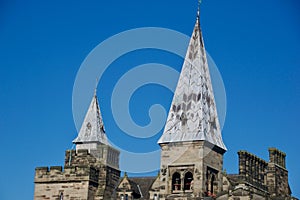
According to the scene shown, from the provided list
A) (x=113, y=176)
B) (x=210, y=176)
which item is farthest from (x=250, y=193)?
(x=113, y=176)

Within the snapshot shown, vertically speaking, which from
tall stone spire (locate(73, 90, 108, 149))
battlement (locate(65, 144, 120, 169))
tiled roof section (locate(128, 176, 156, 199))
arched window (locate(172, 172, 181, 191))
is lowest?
arched window (locate(172, 172, 181, 191))

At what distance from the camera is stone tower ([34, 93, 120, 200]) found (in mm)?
53906

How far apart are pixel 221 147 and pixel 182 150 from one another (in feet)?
10.2

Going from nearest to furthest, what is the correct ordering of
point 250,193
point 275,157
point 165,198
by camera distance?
point 250,193 → point 165,198 → point 275,157

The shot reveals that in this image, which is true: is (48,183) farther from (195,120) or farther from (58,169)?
(195,120)

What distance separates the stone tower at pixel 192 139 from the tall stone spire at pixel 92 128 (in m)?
8.11

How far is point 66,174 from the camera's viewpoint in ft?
178

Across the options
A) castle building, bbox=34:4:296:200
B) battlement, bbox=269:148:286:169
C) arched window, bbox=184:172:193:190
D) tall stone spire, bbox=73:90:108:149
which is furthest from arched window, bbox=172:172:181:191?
tall stone spire, bbox=73:90:108:149

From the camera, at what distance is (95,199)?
5428cm

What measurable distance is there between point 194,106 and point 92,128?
34.5 feet

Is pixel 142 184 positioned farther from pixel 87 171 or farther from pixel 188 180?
pixel 188 180

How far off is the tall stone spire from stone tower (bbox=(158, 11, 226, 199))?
8114mm

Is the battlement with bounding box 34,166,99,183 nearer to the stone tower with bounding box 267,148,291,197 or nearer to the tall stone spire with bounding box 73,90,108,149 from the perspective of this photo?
the tall stone spire with bounding box 73,90,108,149

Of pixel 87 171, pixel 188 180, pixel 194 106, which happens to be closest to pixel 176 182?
pixel 188 180
